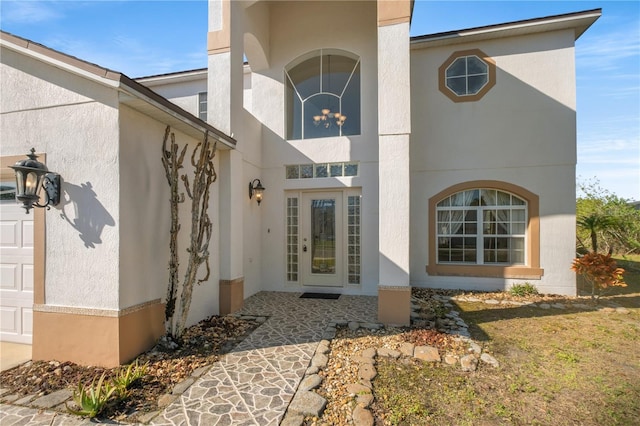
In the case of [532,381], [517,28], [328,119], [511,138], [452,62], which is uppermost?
[517,28]

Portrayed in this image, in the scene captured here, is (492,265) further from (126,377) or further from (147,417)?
(126,377)

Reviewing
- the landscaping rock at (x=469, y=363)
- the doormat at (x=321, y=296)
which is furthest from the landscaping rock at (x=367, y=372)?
the doormat at (x=321, y=296)

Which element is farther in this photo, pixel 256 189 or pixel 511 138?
pixel 511 138

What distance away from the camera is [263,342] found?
4812mm

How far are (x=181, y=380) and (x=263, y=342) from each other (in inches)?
55.4

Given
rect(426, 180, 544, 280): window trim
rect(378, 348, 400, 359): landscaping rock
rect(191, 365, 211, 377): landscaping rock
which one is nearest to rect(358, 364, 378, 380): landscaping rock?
rect(378, 348, 400, 359): landscaping rock

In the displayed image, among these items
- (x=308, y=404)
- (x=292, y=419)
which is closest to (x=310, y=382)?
(x=308, y=404)

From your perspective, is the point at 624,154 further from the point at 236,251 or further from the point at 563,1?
the point at 236,251

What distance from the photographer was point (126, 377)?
3.38 meters

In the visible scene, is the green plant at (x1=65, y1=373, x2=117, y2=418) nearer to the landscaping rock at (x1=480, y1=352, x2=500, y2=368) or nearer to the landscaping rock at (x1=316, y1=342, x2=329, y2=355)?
the landscaping rock at (x1=316, y1=342, x2=329, y2=355)

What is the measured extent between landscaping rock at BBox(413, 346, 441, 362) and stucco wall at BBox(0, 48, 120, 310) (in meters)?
4.48

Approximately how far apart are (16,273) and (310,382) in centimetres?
495

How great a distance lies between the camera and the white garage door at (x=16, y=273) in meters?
4.50

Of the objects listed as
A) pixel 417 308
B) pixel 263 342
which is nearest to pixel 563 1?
pixel 417 308
